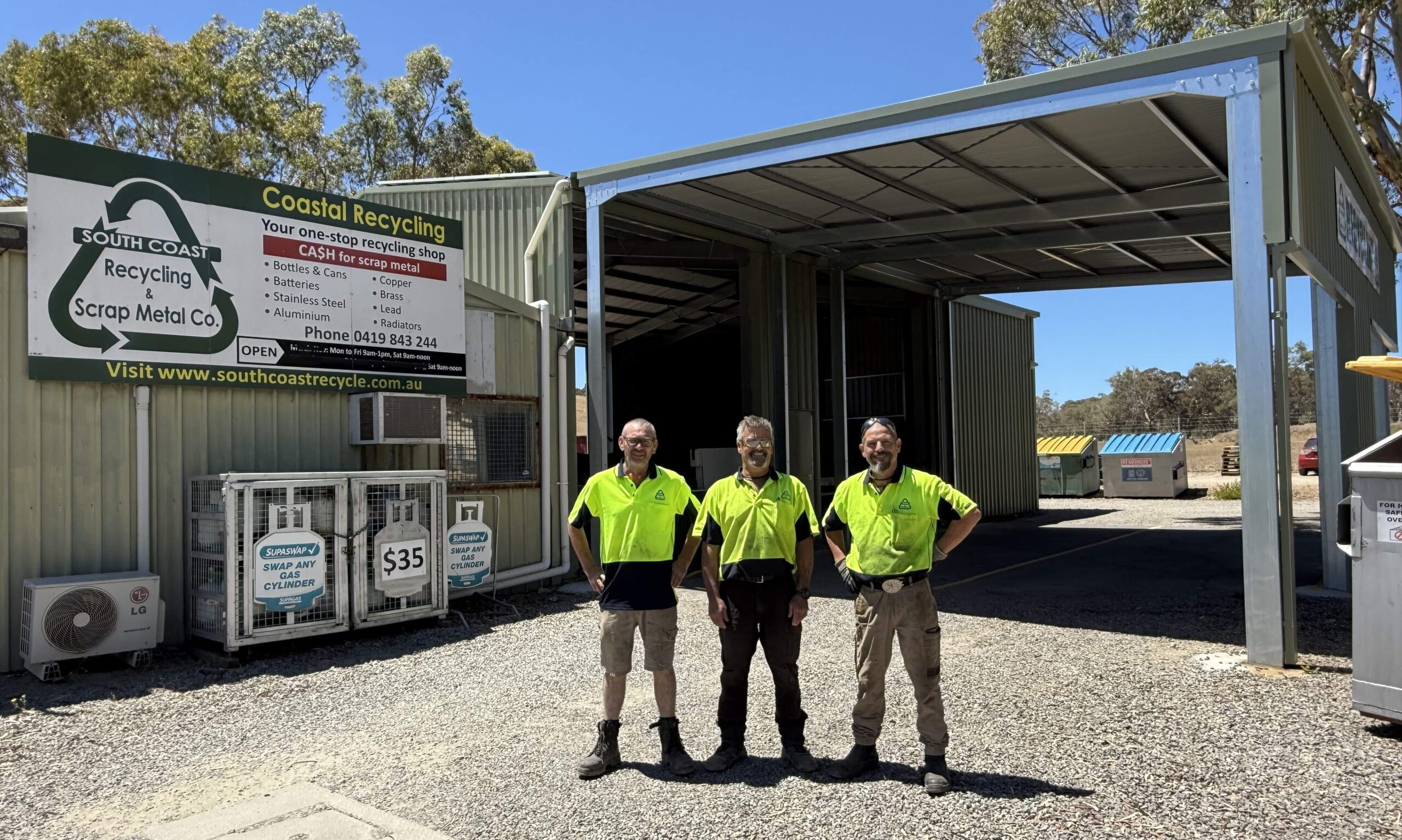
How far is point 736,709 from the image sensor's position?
193 inches

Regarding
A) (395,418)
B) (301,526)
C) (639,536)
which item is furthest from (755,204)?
(639,536)

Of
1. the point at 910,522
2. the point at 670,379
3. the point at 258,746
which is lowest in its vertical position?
the point at 258,746

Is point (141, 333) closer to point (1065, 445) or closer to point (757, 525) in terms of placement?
point (757, 525)

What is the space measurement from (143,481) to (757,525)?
18.6 feet

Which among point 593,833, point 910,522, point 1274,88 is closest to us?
point 593,833

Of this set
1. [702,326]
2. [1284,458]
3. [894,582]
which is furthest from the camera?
[702,326]

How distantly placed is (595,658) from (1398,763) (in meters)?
5.16

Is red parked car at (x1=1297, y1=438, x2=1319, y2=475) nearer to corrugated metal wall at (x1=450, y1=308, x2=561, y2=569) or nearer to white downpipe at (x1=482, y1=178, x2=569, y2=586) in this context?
white downpipe at (x1=482, y1=178, x2=569, y2=586)

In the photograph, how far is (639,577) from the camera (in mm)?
4957

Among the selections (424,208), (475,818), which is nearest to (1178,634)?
(475,818)

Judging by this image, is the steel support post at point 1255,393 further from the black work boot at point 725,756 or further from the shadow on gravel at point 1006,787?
the black work boot at point 725,756

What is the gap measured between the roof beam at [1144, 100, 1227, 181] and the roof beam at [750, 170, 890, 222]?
4.01m

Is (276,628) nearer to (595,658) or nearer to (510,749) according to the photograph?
(595,658)

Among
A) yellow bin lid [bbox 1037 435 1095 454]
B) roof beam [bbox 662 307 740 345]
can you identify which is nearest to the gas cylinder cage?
roof beam [bbox 662 307 740 345]
